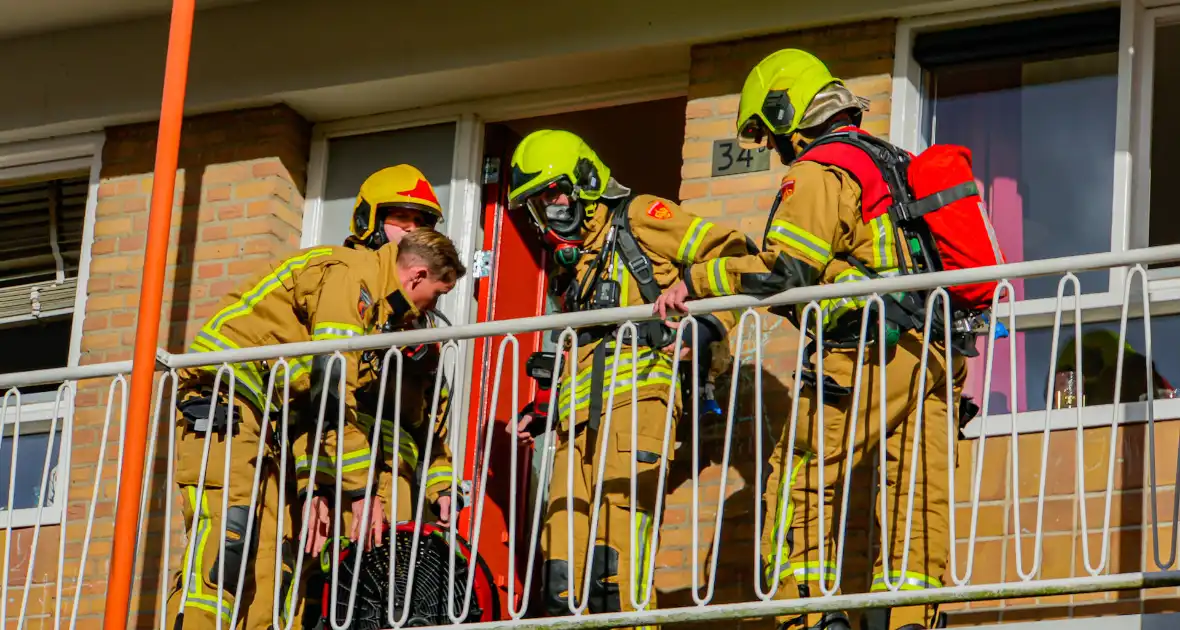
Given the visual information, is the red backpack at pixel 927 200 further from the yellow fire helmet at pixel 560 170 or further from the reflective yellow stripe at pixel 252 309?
the reflective yellow stripe at pixel 252 309

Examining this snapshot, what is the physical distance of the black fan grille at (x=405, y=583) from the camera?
8.49m

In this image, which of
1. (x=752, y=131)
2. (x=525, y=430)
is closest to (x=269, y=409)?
(x=525, y=430)

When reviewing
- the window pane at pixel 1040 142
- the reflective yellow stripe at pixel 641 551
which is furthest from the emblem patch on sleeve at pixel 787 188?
the window pane at pixel 1040 142

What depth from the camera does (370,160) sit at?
10.8m

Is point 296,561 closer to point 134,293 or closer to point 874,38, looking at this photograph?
point 134,293

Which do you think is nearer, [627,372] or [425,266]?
[627,372]

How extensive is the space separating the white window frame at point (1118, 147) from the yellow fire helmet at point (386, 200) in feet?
6.46

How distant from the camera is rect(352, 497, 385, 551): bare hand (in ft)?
27.8

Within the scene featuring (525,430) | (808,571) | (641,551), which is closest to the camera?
(808,571)

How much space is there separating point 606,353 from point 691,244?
0.54 m

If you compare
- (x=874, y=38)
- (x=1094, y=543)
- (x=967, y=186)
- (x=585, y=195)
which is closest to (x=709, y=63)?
(x=874, y=38)

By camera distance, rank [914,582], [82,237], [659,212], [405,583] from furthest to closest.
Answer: [82,237]
[659,212]
[405,583]
[914,582]

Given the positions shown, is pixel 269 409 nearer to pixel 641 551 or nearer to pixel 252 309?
pixel 252 309

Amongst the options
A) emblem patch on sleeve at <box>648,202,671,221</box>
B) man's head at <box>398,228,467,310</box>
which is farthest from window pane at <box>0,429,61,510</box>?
emblem patch on sleeve at <box>648,202,671,221</box>
